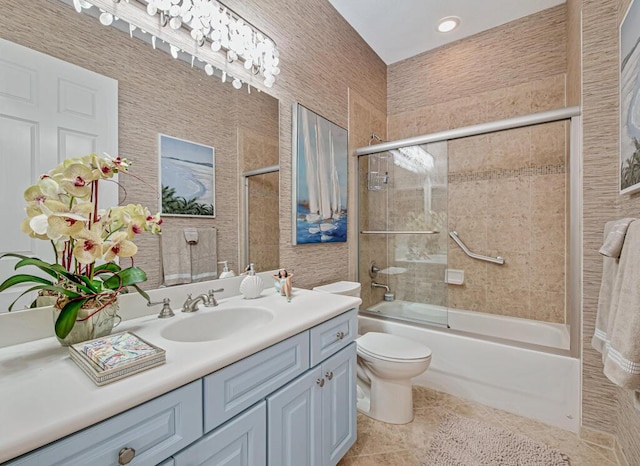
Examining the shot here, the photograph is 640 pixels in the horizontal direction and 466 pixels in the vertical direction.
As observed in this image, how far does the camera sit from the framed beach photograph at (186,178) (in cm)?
121

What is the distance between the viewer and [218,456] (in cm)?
79

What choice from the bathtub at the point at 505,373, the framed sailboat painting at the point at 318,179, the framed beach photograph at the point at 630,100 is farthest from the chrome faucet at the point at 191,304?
the framed beach photograph at the point at 630,100

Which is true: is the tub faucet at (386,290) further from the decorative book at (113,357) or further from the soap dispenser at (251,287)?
the decorative book at (113,357)

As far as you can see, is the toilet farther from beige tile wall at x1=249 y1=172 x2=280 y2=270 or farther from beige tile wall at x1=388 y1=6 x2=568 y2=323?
beige tile wall at x1=388 y1=6 x2=568 y2=323

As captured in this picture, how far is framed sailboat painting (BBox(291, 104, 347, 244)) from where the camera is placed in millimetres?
1899

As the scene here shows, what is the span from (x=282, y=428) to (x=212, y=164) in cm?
116

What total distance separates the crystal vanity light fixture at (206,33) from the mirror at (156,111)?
66 mm

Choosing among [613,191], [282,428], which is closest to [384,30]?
[613,191]

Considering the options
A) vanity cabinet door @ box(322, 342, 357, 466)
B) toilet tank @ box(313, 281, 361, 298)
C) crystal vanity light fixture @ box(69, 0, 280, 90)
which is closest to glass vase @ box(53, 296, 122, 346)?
vanity cabinet door @ box(322, 342, 357, 466)

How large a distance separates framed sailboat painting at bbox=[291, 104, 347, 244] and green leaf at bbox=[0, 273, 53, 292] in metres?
1.22

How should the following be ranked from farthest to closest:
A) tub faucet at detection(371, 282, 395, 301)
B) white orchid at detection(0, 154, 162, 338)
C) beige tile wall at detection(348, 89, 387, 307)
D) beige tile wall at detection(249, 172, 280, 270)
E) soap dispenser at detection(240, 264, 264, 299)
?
tub faucet at detection(371, 282, 395, 301), beige tile wall at detection(348, 89, 387, 307), beige tile wall at detection(249, 172, 280, 270), soap dispenser at detection(240, 264, 264, 299), white orchid at detection(0, 154, 162, 338)

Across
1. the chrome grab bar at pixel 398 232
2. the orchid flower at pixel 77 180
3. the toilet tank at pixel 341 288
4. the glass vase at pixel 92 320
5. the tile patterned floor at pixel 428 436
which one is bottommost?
the tile patterned floor at pixel 428 436

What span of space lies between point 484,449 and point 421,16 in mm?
3034

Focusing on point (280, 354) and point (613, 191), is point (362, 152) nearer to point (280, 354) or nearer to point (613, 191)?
point (613, 191)
